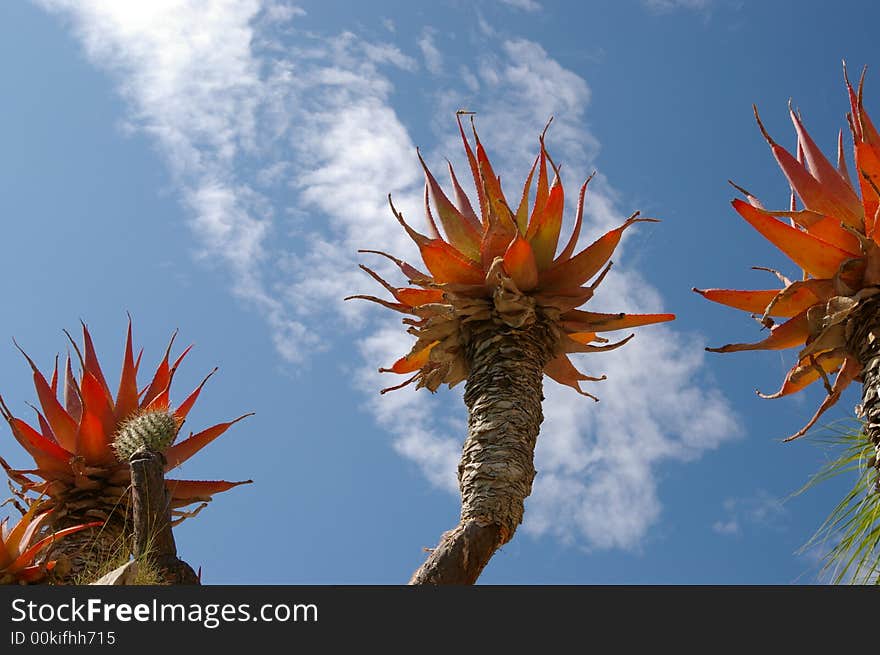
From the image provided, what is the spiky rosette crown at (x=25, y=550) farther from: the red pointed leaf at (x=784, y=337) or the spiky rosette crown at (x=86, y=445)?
the red pointed leaf at (x=784, y=337)

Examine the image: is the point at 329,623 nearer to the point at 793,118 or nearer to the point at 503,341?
the point at 503,341

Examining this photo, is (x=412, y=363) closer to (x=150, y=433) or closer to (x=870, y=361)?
(x=150, y=433)

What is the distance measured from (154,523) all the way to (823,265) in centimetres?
385

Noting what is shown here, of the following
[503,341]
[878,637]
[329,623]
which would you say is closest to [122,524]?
[503,341]

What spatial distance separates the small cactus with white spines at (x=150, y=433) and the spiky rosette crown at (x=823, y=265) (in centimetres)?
321

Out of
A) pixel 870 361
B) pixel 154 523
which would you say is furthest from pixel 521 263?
pixel 154 523

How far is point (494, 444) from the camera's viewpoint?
545cm

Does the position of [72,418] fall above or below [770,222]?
above

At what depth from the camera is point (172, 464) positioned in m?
7.63

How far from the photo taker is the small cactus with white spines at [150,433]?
583 cm

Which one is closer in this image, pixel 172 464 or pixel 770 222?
pixel 770 222

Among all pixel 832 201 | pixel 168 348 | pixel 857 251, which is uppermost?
pixel 168 348

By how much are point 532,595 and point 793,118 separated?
3.88 m

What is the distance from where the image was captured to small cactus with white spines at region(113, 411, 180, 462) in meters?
5.83
